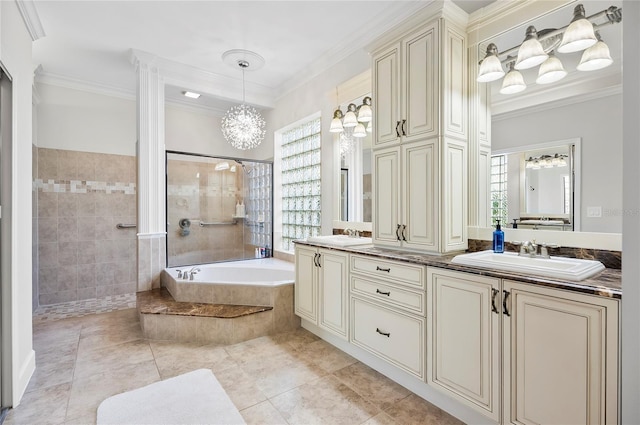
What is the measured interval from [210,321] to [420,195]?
6.80ft

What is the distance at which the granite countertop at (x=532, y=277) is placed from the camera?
1236mm

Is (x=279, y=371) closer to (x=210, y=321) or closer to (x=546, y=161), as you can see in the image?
(x=210, y=321)

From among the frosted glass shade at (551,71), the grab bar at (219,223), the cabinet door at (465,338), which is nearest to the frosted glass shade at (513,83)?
the frosted glass shade at (551,71)

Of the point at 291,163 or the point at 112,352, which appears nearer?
the point at 112,352

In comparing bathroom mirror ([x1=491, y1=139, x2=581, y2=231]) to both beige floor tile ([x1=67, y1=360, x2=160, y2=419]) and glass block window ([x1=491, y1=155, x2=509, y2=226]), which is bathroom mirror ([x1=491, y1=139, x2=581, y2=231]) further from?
beige floor tile ([x1=67, y1=360, x2=160, y2=419])

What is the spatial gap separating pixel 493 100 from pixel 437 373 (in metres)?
1.82

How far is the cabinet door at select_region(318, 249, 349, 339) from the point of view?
97.7 inches

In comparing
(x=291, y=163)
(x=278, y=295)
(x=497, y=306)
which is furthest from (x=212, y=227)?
(x=497, y=306)

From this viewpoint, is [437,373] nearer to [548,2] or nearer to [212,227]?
[548,2]

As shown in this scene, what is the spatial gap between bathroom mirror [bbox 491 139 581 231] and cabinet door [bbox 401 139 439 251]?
434 millimetres

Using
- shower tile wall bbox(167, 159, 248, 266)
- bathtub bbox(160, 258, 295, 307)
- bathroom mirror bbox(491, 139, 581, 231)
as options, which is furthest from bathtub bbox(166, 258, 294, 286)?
bathroom mirror bbox(491, 139, 581, 231)

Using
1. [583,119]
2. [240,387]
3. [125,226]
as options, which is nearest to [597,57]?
[583,119]

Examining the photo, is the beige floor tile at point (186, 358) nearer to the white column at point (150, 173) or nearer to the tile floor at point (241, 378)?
the tile floor at point (241, 378)

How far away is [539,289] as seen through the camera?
139 cm
